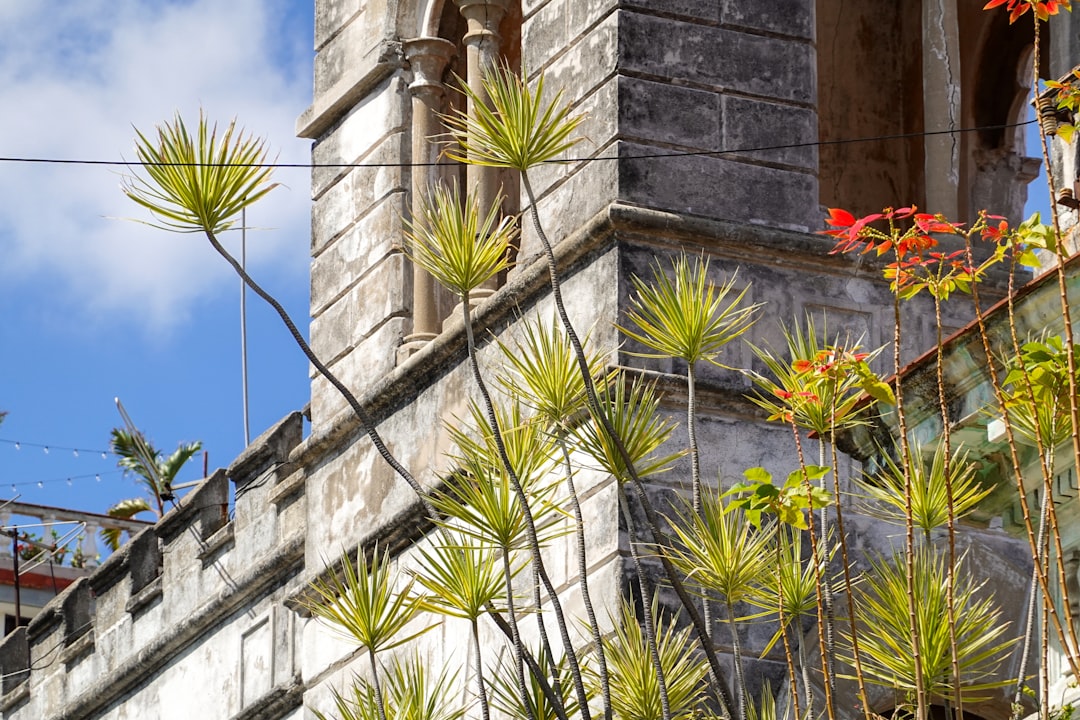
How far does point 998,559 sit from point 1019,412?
14.4ft

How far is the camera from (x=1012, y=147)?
14398 millimetres

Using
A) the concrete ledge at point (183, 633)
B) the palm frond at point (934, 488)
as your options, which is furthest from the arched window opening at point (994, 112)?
the palm frond at point (934, 488)

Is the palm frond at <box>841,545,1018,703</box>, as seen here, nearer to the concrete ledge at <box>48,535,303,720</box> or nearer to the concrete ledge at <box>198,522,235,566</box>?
the concrete ledge at <box>48,535,303,720</box>

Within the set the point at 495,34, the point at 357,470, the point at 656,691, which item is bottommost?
the point at 656,691

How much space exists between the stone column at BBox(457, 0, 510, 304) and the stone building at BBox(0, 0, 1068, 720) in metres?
0.02

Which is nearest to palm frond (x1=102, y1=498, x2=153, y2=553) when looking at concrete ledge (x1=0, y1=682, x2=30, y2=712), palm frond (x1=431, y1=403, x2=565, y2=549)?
concrete ledge (x1=0, y1=682, x2=30, y2=712)

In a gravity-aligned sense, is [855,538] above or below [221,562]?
below

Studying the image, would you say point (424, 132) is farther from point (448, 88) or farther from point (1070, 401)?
point (1070, 401)

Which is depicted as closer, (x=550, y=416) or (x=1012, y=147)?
(x=550, y=416)

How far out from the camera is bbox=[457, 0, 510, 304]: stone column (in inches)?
548

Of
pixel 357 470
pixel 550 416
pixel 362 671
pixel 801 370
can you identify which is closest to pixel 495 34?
pixel 357 470

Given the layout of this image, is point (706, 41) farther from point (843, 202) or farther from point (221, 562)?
point (221, 562)

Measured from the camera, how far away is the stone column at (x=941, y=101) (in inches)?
539

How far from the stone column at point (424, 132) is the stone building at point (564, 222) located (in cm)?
2
